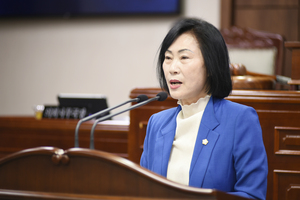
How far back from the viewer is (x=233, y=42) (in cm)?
329

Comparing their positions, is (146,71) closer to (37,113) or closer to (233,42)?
(233,42)

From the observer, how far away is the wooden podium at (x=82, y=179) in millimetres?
770

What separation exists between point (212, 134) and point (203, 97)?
16cm

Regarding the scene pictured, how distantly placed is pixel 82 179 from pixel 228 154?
459 millimetres

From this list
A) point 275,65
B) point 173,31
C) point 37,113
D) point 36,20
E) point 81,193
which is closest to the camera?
point 81,193

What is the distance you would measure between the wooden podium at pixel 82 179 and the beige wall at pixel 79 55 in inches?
132

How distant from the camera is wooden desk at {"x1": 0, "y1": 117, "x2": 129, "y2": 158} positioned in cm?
242

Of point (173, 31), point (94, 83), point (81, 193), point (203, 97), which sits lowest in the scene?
point (94, 83)

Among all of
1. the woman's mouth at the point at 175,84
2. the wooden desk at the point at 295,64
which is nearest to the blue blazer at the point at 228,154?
the woman's mouth at the point at 175,84

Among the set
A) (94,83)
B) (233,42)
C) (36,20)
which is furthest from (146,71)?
(36,20)

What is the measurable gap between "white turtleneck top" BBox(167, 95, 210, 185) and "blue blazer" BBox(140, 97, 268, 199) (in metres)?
0.02

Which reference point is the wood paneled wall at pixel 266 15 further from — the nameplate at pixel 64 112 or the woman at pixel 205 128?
the woman at pixel 205 128

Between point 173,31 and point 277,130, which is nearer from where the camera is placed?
point 173,31

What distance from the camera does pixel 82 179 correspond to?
32.2 inches
